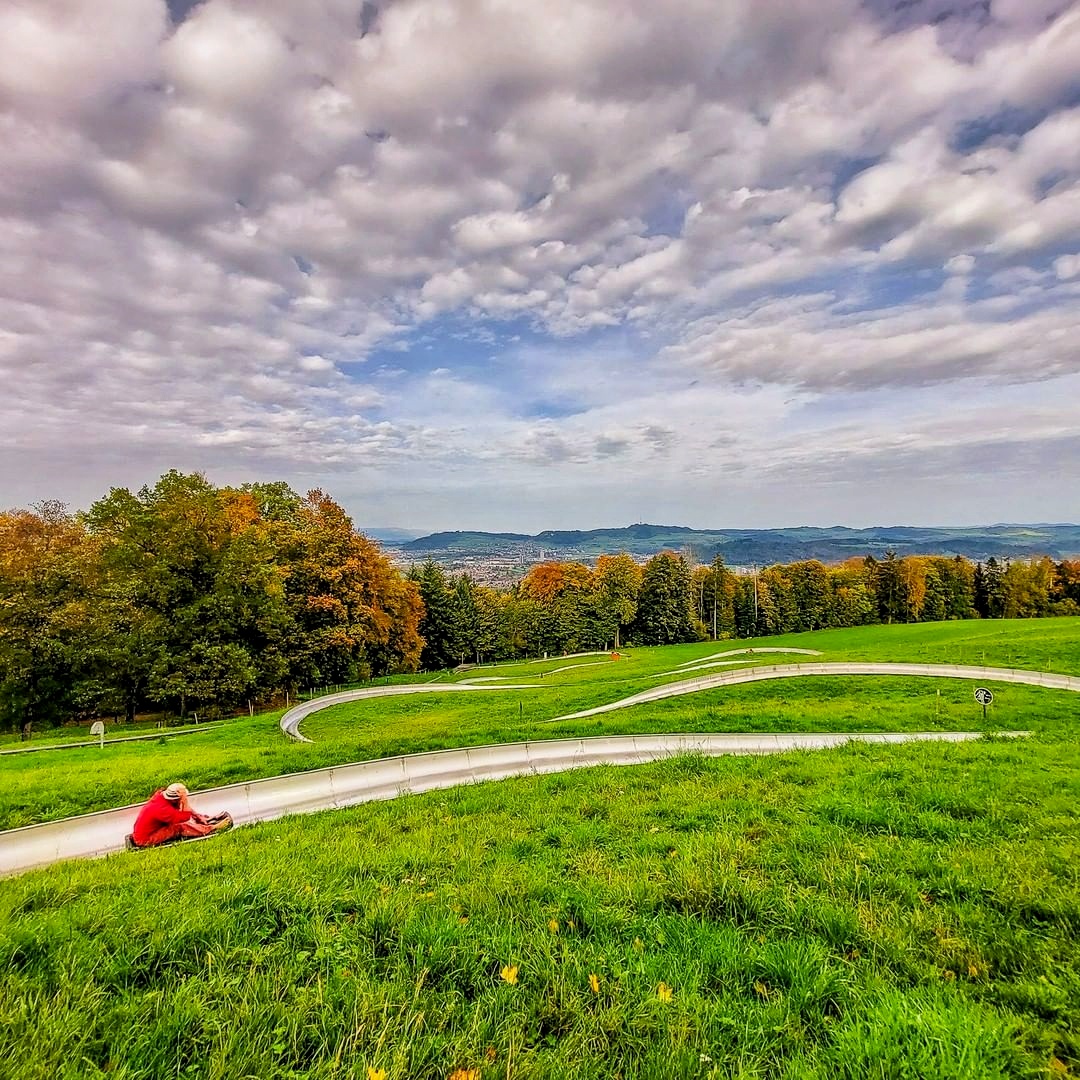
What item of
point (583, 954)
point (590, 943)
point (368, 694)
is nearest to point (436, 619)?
point (368, 694)

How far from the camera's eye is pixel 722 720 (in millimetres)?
16906

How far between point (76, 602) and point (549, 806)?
3188 cm

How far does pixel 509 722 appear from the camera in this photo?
20438 millimetres

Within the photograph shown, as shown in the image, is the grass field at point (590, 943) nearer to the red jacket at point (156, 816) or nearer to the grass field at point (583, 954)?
the grass field at point (583, 954)

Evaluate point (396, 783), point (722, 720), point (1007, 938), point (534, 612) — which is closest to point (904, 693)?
point (722, 720)

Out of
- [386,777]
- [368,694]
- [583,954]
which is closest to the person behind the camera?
[583,954]

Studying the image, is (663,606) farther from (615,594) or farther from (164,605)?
(164,605)

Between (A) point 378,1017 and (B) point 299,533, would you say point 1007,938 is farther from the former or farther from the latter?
(B) point 299,533

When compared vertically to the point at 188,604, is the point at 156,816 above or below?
below

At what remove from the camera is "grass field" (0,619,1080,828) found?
11656 millimetres

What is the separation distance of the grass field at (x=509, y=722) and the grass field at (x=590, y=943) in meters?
5.43

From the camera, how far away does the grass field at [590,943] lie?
251 centimetres

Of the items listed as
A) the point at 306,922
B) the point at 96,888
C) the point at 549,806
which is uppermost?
the point at 306,922

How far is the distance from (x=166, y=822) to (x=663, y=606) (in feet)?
216
